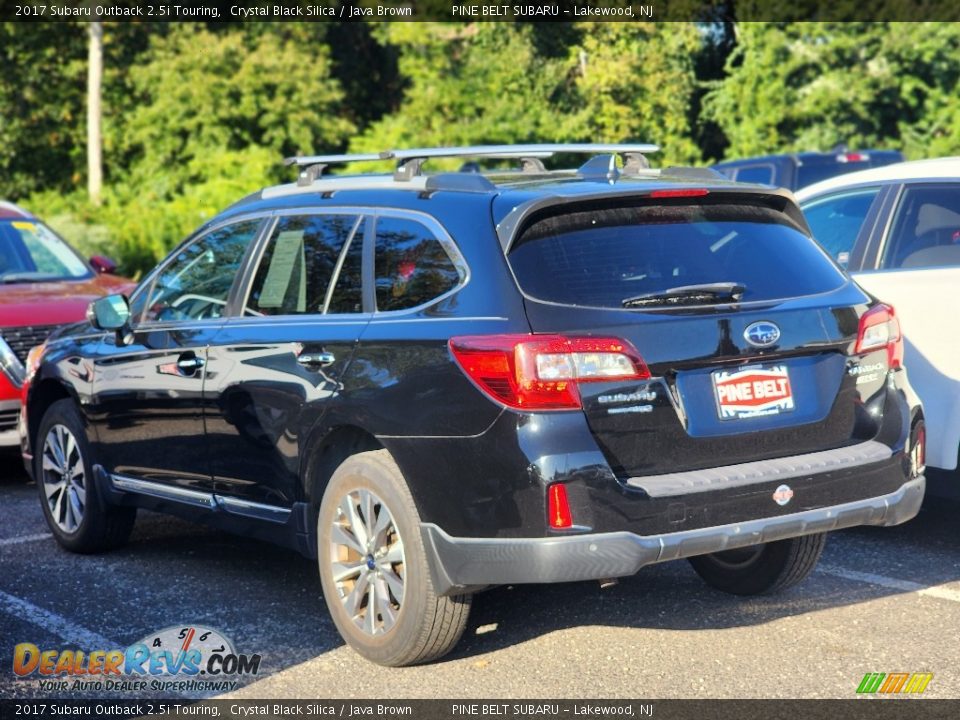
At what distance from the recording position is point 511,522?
4.65m

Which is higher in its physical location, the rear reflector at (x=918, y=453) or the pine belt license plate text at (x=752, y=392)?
the pine belt license plate text at (x=752, y=392)

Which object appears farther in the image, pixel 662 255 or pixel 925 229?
pixel 925 229

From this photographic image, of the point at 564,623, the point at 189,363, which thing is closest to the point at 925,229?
the point at 564,623

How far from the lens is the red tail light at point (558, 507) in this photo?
4578 mm

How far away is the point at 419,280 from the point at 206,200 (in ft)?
91.1

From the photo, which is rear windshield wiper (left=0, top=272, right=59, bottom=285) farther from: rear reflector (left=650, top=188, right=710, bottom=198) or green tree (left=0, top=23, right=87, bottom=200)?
green tree (left=0, top=23, right=87, bottom=200)

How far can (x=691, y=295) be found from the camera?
4.96m

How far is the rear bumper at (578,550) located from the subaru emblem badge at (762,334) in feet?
1.94

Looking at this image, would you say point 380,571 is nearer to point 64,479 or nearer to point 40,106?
point 64,479

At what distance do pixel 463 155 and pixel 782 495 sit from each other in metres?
1.84

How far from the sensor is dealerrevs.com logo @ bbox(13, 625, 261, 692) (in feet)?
16.8

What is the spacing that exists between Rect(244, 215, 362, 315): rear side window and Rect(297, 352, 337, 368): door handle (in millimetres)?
218

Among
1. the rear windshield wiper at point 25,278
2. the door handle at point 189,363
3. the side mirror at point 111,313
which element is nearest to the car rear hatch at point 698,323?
the door handle at point 189,363

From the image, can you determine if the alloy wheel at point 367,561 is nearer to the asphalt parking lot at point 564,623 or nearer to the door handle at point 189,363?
the asphalt parking lot at point 564,623
